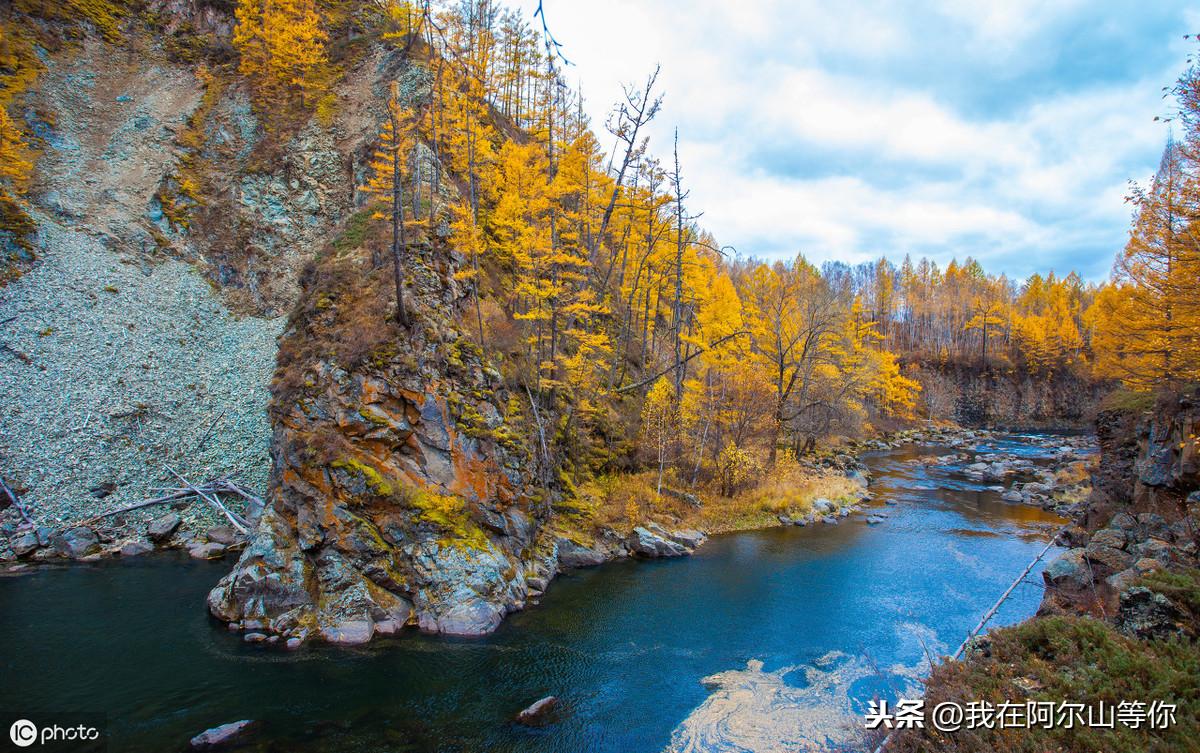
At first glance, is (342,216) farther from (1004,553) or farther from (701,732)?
(1004,553)

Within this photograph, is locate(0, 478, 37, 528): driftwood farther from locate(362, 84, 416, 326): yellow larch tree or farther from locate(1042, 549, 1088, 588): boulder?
locate(1042, 549, 1088, 588): boulder

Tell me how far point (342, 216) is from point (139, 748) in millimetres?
29936

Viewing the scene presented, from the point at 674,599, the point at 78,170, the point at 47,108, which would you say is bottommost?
the point at 674,599

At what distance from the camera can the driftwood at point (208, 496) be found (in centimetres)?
1802

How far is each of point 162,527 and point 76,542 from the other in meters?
2.13

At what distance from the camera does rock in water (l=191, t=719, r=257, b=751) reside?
28.7 feet

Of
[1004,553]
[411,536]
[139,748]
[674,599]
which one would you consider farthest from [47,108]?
[1004,553]

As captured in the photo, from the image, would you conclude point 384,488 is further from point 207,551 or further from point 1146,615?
point 1146,615

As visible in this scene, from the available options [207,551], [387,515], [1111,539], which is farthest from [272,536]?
[1111,539]

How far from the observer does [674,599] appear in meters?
15.8

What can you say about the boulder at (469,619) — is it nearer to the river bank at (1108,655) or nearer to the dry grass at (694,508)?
the dry grass at (694,508)

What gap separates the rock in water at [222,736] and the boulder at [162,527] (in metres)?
12.1

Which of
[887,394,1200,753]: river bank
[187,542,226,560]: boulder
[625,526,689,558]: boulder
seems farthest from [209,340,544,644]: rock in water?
[887,394,1200,753]: river bank

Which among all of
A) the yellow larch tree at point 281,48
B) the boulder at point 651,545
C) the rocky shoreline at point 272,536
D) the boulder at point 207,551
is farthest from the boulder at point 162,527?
the yellow larch tree at point 281,48
